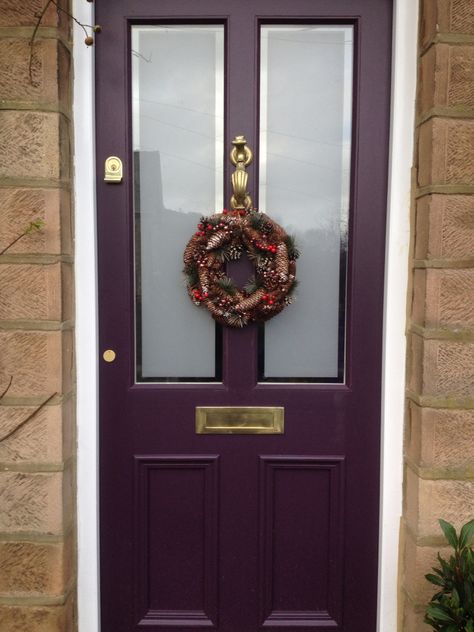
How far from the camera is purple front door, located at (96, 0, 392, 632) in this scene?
2.00 metres

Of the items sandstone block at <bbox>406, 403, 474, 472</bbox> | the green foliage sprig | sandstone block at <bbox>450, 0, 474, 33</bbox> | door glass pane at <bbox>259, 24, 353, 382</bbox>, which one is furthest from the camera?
door glass pane at <bbox>259, 24, 353, 382</bbox>

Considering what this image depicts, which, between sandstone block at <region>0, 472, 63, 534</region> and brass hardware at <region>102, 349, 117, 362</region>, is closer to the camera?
sandstone block at <region>0, 472, 63, 534</region>

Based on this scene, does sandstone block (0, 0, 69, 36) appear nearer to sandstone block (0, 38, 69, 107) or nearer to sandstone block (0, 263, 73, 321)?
sandstone block (0, 38, 69, 107)

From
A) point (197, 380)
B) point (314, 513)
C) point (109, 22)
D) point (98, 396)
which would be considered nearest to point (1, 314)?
point (98, 396)

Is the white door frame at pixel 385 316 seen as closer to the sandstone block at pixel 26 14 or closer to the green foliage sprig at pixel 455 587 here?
the sandstone block at pixel 26 14

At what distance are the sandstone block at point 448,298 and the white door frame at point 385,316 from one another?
0.16 m

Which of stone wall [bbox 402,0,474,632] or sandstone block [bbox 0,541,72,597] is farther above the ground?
stone wall [bbox 402,0,474,632]

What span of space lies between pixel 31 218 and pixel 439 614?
2002 mm

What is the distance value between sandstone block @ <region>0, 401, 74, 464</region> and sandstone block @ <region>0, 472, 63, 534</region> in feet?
0.22

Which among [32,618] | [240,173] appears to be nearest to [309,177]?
[240,173]

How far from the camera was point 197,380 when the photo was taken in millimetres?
2117

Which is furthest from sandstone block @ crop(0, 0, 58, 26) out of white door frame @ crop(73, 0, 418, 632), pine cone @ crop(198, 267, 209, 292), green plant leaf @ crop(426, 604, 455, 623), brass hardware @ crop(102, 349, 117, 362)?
green plant leaf @ crop(426, 604, 455, 623)

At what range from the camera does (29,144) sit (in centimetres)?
186

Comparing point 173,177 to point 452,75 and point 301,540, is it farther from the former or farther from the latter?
point 301,540
